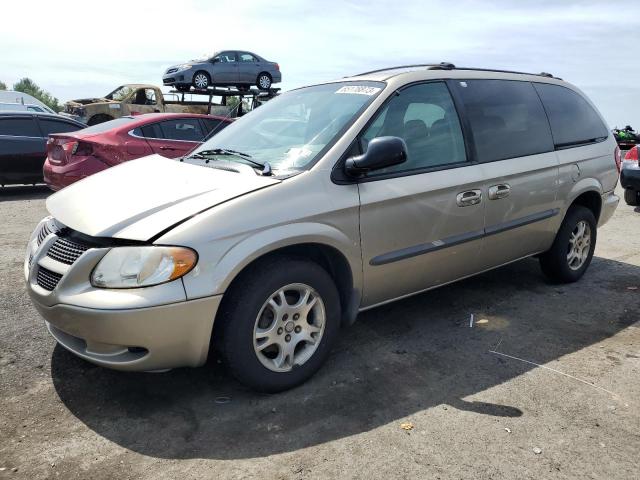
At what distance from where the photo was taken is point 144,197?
9.86 feet

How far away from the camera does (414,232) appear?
3545 mm

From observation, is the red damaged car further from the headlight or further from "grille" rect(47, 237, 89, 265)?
the headlight

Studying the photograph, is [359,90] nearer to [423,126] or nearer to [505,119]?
[423,126]

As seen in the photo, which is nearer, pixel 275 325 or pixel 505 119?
pixel 275 325

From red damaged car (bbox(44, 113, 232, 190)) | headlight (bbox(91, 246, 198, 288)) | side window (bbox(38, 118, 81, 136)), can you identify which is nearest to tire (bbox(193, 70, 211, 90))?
side window (bbox(38, 118, 81, 136))

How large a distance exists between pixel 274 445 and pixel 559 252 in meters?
3.30

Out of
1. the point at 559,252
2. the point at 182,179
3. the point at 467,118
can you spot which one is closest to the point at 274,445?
the point at 182,179

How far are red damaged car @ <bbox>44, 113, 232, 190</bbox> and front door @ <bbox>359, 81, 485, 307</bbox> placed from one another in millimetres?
4149

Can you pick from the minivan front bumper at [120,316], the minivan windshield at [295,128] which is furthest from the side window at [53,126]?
the minivan front bumper at [120,316]

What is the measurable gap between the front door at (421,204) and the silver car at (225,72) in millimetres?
15286

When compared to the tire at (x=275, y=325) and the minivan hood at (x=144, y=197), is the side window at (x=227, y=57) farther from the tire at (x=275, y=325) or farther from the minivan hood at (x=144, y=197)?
the tire at (x=275, y=325)

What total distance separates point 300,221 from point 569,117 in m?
3.07

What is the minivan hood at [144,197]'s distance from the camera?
9.04ft

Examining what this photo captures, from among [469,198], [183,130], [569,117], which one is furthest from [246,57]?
[469,198]
